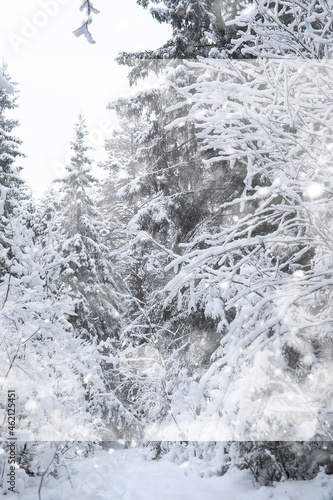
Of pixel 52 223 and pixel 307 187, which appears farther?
pixel 52 223

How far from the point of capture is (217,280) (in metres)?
2.67

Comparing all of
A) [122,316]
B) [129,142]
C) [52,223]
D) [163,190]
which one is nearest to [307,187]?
[163,190]

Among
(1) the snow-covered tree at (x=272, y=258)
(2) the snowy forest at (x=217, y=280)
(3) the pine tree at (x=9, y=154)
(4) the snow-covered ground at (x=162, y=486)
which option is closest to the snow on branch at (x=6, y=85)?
(2) the snowy forest at (x=217, y=280)

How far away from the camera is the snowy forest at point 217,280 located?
98.1 inches

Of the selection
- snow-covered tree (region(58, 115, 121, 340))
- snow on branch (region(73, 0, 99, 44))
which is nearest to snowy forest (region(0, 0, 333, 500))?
snow on branch (region(73, 0, 99, 44))

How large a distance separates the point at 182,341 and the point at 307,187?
7.70 meters

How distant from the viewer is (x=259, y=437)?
3.98 metres

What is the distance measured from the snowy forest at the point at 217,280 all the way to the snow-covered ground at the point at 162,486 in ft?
0.15

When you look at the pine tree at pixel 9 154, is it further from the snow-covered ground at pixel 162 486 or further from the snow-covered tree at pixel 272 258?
the snow-covered tree at pixel 272 258

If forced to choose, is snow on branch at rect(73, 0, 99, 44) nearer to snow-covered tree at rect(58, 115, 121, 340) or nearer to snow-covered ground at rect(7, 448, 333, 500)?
snow-covered ground at rect(7, 448, 333, 500)

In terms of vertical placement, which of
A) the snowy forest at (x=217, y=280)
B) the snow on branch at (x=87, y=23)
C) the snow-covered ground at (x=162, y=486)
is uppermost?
the snow on branch at (x=87, y=23)

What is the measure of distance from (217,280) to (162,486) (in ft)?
17.7

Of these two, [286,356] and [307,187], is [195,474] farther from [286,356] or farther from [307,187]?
[307,187]

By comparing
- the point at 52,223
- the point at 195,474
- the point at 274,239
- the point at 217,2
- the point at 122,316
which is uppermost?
the point at 217,2
